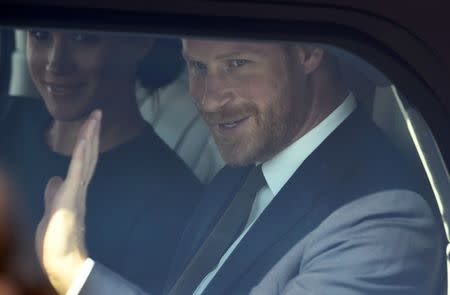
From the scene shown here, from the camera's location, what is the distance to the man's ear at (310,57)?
5.94 feet

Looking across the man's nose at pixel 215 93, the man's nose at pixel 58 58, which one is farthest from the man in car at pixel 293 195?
the man's nose at pixel 58 58

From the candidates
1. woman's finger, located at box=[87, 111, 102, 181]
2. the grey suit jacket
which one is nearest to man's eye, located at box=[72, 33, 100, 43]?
woman's finger, located at box=[87, 111, 102, 181]

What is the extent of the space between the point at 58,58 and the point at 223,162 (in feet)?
1.19

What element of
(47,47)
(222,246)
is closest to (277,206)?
(222,246)

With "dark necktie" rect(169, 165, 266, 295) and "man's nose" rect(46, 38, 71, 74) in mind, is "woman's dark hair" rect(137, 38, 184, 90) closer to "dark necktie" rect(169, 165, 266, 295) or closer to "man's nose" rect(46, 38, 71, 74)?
"man's nose" rect(46, 38, 71, 74)

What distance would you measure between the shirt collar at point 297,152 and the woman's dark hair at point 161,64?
253 mm

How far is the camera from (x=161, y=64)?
69.1 inches

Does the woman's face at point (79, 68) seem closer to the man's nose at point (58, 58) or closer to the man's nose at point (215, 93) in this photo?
the man's nose at point (58, 58)

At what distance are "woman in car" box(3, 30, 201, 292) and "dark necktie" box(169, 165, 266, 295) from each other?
2.0 inches

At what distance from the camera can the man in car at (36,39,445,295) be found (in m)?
1.77

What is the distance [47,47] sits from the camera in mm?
1715

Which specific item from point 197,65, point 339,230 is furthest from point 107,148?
point 339,230

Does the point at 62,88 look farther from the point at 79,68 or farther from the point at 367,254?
the point at 367,254

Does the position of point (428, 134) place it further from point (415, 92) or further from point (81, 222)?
point (81, 222)
